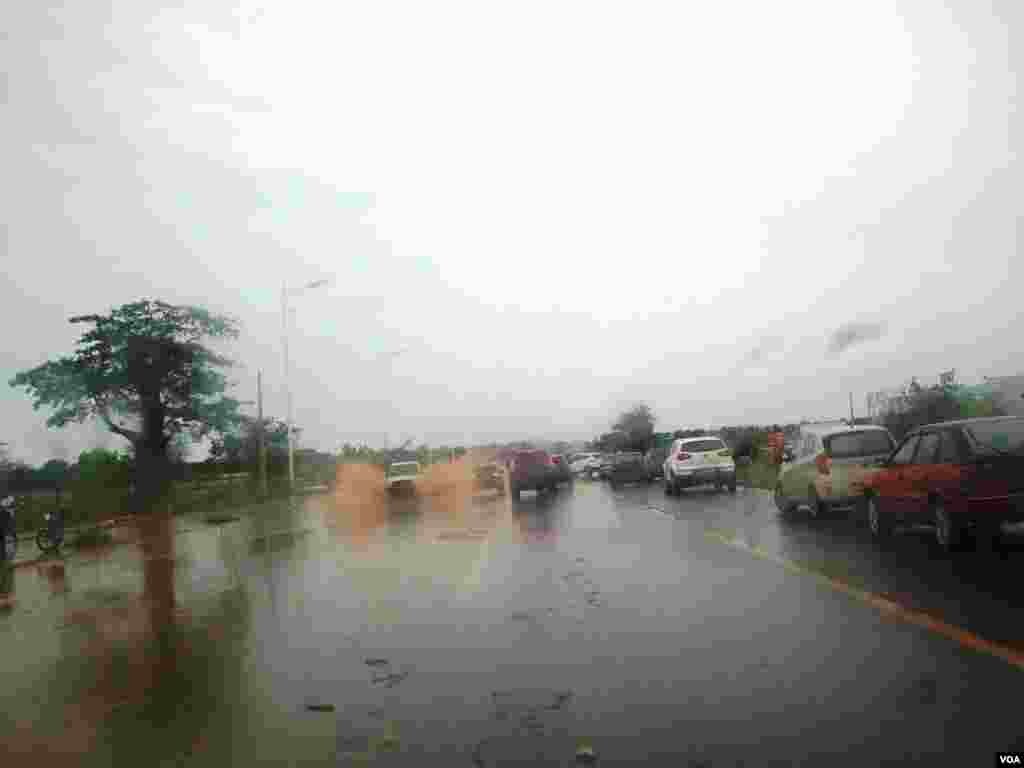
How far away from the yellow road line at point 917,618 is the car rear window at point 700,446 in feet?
53.7

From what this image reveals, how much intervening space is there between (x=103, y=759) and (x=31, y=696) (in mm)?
2150

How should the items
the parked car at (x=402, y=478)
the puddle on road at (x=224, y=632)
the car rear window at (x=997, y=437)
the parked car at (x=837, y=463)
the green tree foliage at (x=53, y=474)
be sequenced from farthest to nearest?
the parked car at (x=402, y=478) → the green tree foliage at (x=53, y=474) → the parked car at (x=837, y=463) → the car rear window at (x=997, y=437) → the puddle on road at (x=224, y=632)

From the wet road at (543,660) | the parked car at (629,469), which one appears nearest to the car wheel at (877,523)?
the wet road at (543,660)

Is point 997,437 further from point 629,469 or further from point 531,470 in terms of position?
point 629,469

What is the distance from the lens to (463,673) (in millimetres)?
6637

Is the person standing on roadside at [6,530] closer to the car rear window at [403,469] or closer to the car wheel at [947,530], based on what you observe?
the car wheel at [947,530]

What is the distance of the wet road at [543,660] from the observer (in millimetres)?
4984

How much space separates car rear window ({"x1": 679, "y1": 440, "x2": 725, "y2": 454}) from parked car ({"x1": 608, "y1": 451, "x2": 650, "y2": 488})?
38.3 feet

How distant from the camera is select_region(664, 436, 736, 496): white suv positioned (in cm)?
2719

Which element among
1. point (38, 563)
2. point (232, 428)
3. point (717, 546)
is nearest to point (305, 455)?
point (232, 428)

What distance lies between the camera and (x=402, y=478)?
132 feet

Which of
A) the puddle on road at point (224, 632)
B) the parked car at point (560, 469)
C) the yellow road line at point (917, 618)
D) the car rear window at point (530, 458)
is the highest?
the car rear window at point (530, 458)

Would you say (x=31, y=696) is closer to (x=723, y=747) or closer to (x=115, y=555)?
(x=723, y=747)

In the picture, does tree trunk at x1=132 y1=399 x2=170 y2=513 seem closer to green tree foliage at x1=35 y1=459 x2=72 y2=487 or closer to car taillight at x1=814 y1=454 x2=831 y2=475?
green tree foliage at x1=35 y1=459 x2=72 y2=487
